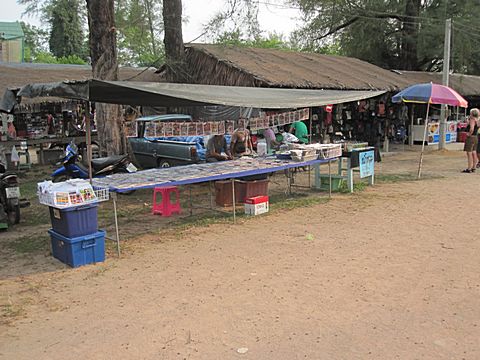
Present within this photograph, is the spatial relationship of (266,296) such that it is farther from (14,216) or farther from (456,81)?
(456,81)

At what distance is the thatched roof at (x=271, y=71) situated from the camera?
13.2 m

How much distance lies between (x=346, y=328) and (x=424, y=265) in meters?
1.95

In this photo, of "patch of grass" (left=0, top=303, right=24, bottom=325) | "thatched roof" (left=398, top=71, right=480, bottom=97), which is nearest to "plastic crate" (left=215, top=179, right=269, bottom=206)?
"patch of grass" (left=0, top=303, right=24, bottom=325)

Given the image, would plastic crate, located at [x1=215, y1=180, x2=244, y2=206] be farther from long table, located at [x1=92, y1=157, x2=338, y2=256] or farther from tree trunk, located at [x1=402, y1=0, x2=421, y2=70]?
tree trunk, located at [x1=402, y1=0, x2=421, y2=70]

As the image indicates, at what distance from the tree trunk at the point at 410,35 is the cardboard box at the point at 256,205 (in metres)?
17.6

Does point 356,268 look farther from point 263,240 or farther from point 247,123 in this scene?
point 247,123

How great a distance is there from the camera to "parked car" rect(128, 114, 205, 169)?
34.1 feet

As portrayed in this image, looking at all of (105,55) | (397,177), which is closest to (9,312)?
(105,55)

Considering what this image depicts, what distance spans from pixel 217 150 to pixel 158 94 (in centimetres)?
360

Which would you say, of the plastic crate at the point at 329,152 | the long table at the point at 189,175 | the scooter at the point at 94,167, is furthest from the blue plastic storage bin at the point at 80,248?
the plastic crate at the point at 329,152

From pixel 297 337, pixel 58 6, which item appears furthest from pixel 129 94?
Result: pixel 58 6

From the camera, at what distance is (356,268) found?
5.28m

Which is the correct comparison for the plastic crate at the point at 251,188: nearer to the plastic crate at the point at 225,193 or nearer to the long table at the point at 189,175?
the plastic crate at the point at 225,193

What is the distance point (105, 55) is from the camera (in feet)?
34.8
